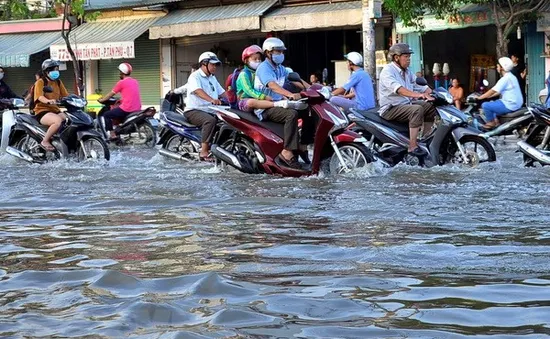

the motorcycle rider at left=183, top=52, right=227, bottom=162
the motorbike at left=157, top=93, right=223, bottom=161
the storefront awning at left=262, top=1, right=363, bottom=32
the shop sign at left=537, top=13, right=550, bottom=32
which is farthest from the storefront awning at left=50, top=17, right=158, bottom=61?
the motorcycle rider at left=183, top=52, right=227, bottom=162

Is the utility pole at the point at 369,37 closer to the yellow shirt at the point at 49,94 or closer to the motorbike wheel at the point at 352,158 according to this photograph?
the yellow shirt at the point at 49,94

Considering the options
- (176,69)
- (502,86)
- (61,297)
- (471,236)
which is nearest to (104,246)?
(61,297)

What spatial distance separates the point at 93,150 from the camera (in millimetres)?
14539

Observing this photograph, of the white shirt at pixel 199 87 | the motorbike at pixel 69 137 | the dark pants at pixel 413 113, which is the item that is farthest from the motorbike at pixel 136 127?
the dark pants at pixel 413 113

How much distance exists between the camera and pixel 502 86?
1603cm

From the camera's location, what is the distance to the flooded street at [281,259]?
4.45m

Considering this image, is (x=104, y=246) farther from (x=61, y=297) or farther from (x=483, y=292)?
(x=483, y=292)

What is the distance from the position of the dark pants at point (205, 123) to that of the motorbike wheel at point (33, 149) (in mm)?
2471

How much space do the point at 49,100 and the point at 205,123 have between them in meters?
2.35

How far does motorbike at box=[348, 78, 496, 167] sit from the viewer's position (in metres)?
12.1

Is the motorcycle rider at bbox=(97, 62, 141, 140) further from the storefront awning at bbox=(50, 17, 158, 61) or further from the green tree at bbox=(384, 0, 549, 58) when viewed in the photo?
the storefront awning at bbox=(50, 17, 158, 61)

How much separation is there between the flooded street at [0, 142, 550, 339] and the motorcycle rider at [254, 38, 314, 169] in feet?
2.55

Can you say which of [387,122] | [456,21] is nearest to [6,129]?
[387,122]

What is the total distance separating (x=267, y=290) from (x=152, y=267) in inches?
38.1
